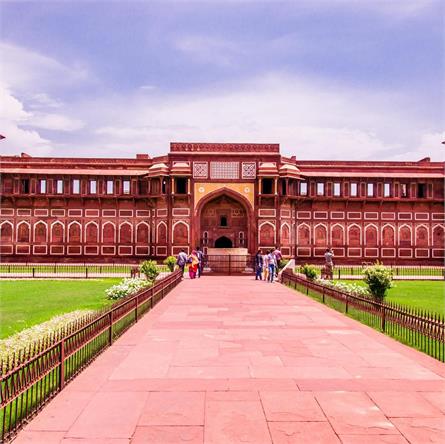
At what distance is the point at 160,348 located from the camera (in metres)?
7.20

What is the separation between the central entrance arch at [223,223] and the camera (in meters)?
32.9

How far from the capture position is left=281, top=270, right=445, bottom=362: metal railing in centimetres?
A: 705

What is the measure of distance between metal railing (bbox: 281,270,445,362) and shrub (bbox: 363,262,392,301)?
3.41 feet

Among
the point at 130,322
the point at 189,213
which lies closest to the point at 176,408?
the point at 130,322

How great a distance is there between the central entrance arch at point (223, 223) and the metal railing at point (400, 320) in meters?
20.2

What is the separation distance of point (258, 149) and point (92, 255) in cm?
1290

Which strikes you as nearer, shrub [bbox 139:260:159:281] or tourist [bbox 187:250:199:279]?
Result: shrub [bbox 139:260:159:281]

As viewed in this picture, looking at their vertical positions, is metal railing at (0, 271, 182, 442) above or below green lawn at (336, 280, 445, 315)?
above

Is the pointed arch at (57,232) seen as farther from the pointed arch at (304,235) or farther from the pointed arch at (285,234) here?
the pointed arch at (304,235)

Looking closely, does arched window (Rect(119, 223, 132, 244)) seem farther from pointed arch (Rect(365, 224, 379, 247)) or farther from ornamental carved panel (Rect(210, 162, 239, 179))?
pointed arch (Rect(365, 224, 379, 247))

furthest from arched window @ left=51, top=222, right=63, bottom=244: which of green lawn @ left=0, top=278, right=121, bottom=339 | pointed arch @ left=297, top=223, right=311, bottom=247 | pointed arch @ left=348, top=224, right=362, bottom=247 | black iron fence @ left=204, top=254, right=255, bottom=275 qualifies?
pointed arch @ left=348, top=224, right=362, bottom=247

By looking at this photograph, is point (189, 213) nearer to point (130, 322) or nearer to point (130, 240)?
point (130, 240)

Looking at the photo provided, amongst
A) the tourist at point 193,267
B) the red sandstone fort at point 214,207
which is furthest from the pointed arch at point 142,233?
the tourist at point 193,267

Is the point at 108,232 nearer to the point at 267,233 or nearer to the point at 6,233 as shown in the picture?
the point at 6,233
